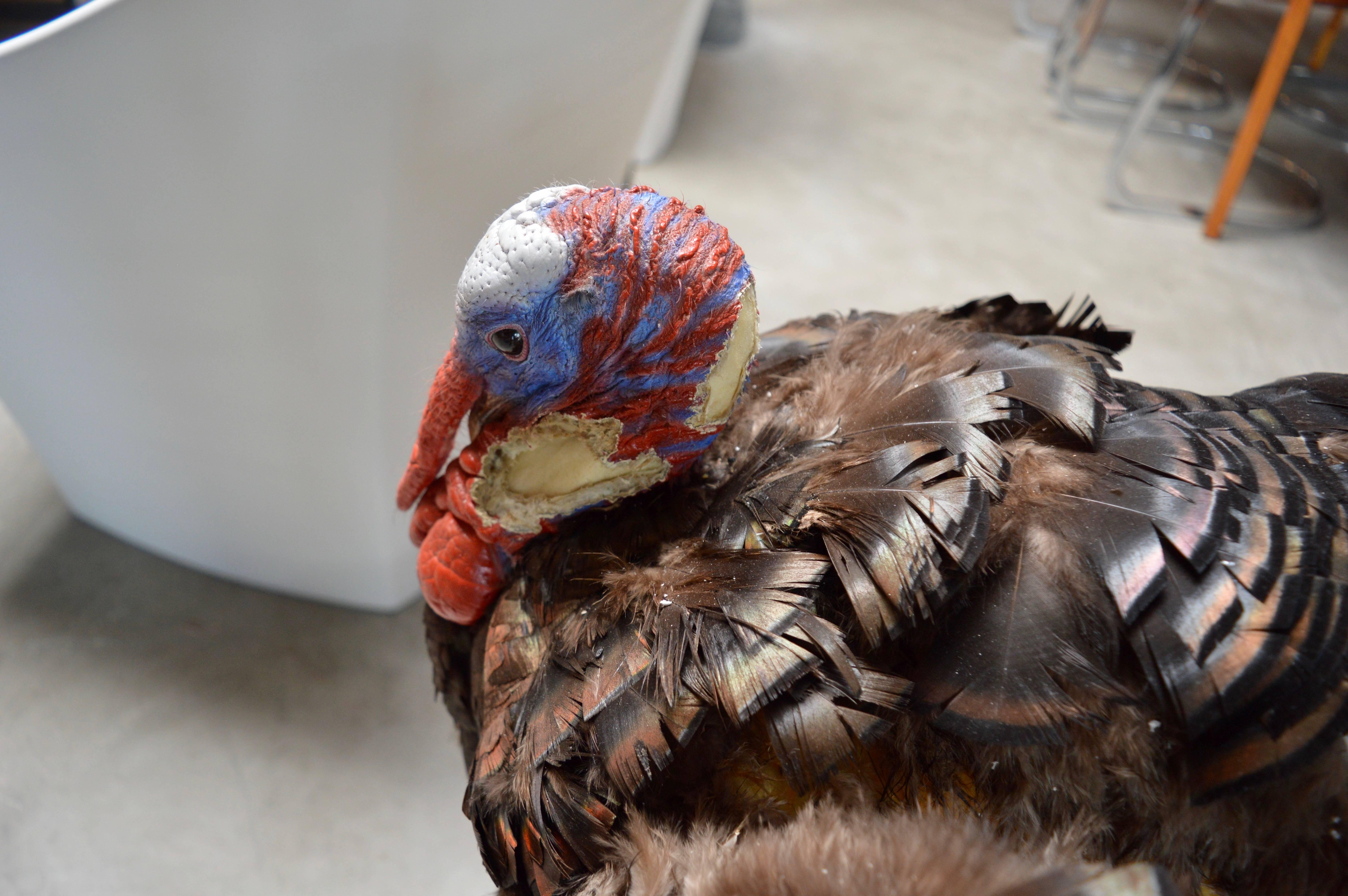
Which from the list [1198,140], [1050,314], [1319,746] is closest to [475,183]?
[1050,314]

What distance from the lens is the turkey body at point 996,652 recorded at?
1.96 ft

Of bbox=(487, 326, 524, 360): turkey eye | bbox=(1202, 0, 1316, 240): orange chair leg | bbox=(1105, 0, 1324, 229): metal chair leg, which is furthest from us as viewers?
bbox=(1105, 0, 1324, 229): metal chair leg

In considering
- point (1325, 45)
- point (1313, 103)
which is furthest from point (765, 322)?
point (1325, 45)

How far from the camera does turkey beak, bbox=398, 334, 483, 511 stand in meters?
0.77

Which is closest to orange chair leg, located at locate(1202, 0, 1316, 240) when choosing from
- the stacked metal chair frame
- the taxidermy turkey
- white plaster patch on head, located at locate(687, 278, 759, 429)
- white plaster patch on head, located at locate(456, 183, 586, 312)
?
the stacked metal chair frame

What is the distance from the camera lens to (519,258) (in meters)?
0.67

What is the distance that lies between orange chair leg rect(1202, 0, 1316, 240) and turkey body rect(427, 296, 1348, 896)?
1.87 meters

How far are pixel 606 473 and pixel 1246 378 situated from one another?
1786 mm

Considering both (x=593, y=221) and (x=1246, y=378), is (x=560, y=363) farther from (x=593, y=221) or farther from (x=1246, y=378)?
(x=1246, y=378)

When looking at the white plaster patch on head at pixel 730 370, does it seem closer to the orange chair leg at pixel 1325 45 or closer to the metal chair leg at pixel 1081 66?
the metal chair leg at pixel 1081 66

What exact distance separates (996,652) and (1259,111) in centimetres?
223

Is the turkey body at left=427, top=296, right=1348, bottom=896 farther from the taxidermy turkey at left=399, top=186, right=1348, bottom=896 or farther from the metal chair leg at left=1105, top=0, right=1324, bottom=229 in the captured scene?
the metal chair leg at left=1105, top=0, right=1324, bottom=229

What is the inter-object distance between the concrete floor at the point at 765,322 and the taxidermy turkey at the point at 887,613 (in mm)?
656

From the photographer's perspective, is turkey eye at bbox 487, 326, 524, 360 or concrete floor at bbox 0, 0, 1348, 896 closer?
turkey eye at bbox 487, 326, 524, 360
